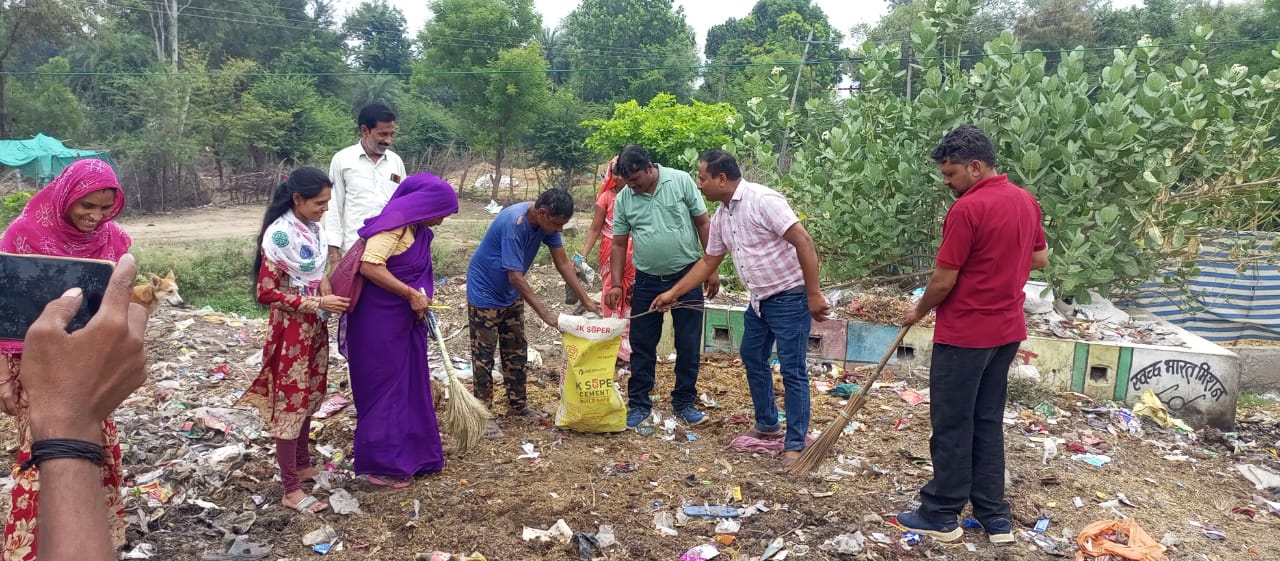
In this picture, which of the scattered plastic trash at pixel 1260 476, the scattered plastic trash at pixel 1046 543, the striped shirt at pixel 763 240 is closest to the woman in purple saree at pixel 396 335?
the striped shirt at pixel 763 240

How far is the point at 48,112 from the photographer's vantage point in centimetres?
2520

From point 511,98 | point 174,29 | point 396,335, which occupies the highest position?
point 174,29

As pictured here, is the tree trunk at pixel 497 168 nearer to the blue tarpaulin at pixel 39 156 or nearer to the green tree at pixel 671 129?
the green tree at pixel 671 129

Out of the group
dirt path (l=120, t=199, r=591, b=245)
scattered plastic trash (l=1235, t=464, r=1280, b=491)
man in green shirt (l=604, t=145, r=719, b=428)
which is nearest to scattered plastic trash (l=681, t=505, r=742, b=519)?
man in green shirt (l=604, t=145, r=719, b=428)

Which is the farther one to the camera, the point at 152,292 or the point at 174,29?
the point at 174,29

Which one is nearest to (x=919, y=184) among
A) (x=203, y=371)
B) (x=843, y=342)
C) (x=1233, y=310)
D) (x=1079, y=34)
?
(x=843, y=342)

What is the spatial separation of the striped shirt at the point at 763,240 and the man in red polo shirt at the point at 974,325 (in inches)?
30.8

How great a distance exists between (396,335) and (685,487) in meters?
1.62

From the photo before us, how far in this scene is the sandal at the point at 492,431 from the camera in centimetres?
491

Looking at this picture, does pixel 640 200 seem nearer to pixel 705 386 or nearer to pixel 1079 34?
pixel 705 386

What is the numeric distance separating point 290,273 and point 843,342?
427cm

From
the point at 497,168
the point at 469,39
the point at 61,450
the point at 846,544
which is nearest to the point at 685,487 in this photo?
the point at 846,544

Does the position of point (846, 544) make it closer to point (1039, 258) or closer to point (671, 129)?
point (1039, 258)

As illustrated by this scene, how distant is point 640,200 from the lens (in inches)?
195
